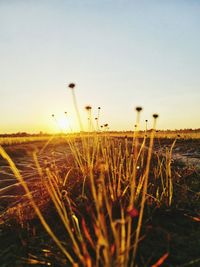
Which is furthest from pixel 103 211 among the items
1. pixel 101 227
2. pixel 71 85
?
pixel 71 85

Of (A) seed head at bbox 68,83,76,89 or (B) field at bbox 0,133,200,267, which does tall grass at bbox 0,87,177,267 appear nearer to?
(B) field at bbox 0,133,200,267

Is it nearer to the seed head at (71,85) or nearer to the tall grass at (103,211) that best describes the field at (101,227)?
the tall grass at (103,211)

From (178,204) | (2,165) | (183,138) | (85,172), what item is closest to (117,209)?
(178,204)

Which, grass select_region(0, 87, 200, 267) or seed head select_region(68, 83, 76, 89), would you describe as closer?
grass select_region(0, 87, 200, 267)

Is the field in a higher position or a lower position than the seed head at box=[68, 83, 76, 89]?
lower

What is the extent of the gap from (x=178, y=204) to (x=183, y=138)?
927 centimetres

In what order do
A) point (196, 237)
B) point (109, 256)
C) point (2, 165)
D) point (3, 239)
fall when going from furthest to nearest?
point (2, 165)
point (3, 239)
point (196, 237)
point (109, 256)

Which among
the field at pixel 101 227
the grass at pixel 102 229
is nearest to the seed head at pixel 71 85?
the grass at pixel 102 229

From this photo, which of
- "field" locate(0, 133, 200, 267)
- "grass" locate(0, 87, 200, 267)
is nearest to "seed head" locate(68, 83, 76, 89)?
"grass" locate(0, 87, 200, 267)

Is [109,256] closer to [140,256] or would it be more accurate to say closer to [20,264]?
[140,256]

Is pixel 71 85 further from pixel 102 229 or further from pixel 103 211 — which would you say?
pixel 103 211

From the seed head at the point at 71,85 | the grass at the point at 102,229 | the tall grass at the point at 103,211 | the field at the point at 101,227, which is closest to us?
the tall grass at the point at 103,211

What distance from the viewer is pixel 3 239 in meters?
2.96

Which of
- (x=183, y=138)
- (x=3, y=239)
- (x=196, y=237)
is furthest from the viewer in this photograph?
(x=183, y=138)
